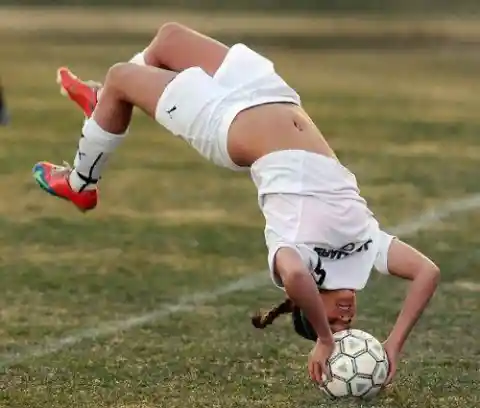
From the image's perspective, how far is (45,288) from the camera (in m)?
6.95

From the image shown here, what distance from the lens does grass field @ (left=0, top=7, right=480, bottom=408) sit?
523 centimetres

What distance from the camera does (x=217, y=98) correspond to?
5141 millimetres

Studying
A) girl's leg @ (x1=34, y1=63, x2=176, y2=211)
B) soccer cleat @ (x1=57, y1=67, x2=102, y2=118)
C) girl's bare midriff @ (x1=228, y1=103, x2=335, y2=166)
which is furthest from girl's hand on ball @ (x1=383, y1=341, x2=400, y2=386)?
soccer cleat @ (x1=57, y1=67, x2=102, y2=118)

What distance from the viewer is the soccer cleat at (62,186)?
5.70 metres

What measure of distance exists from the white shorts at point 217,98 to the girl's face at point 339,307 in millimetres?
715

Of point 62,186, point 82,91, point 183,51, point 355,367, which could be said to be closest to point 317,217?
point 355,367

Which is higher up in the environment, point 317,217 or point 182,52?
point 182,52

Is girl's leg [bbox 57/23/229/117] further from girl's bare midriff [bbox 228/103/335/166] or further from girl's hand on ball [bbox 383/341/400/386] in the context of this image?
girl's hand on ball [bbox 383/341/400/386]

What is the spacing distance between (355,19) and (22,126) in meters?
19.1

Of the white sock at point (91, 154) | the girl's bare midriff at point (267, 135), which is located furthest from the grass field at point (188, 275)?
the girl's bare midriff at point (267, 135)

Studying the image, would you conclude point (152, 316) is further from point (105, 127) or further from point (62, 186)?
point (105, 127)

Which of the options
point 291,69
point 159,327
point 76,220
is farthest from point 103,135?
point 291,69

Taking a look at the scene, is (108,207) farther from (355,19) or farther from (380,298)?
(355,19)

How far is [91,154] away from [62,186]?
0.92 ft
